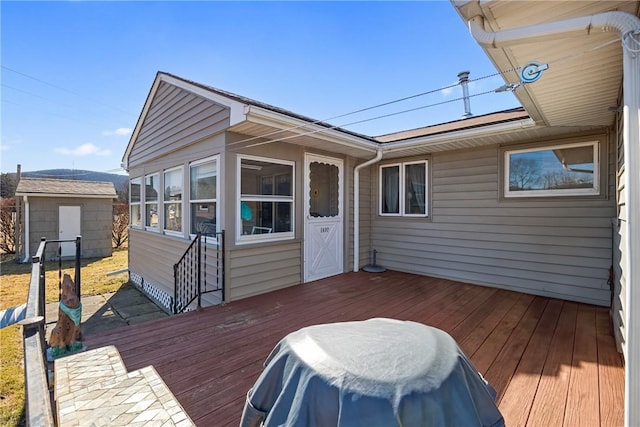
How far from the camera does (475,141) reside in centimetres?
482

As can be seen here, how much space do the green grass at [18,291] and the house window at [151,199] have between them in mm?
2008

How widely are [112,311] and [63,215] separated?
751 cm

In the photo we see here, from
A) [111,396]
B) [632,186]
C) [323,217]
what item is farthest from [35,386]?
[323,217]

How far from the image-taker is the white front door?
5387 mm

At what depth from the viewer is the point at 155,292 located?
21.8 feet

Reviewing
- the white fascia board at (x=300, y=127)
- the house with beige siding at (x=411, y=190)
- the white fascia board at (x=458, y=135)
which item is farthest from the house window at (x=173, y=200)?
the white fascia board at (x=458, y=135)

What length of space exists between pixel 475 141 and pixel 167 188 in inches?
243

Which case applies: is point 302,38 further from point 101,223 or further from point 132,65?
point 101,223

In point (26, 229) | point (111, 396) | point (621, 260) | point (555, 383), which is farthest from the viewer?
point (26, 229)

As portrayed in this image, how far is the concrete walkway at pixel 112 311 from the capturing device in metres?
5.11

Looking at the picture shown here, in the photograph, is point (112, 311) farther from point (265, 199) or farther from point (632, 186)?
point (632, 186)

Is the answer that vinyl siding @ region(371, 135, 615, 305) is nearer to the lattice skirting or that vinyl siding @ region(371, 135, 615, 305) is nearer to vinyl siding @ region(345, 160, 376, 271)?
vinyl siding @ region(345, 160, 376, 271)

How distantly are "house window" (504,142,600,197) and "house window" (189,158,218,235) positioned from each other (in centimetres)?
491

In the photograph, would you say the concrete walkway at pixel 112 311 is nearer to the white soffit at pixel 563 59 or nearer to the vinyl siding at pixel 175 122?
the vinyl siding at pixel 175 122
